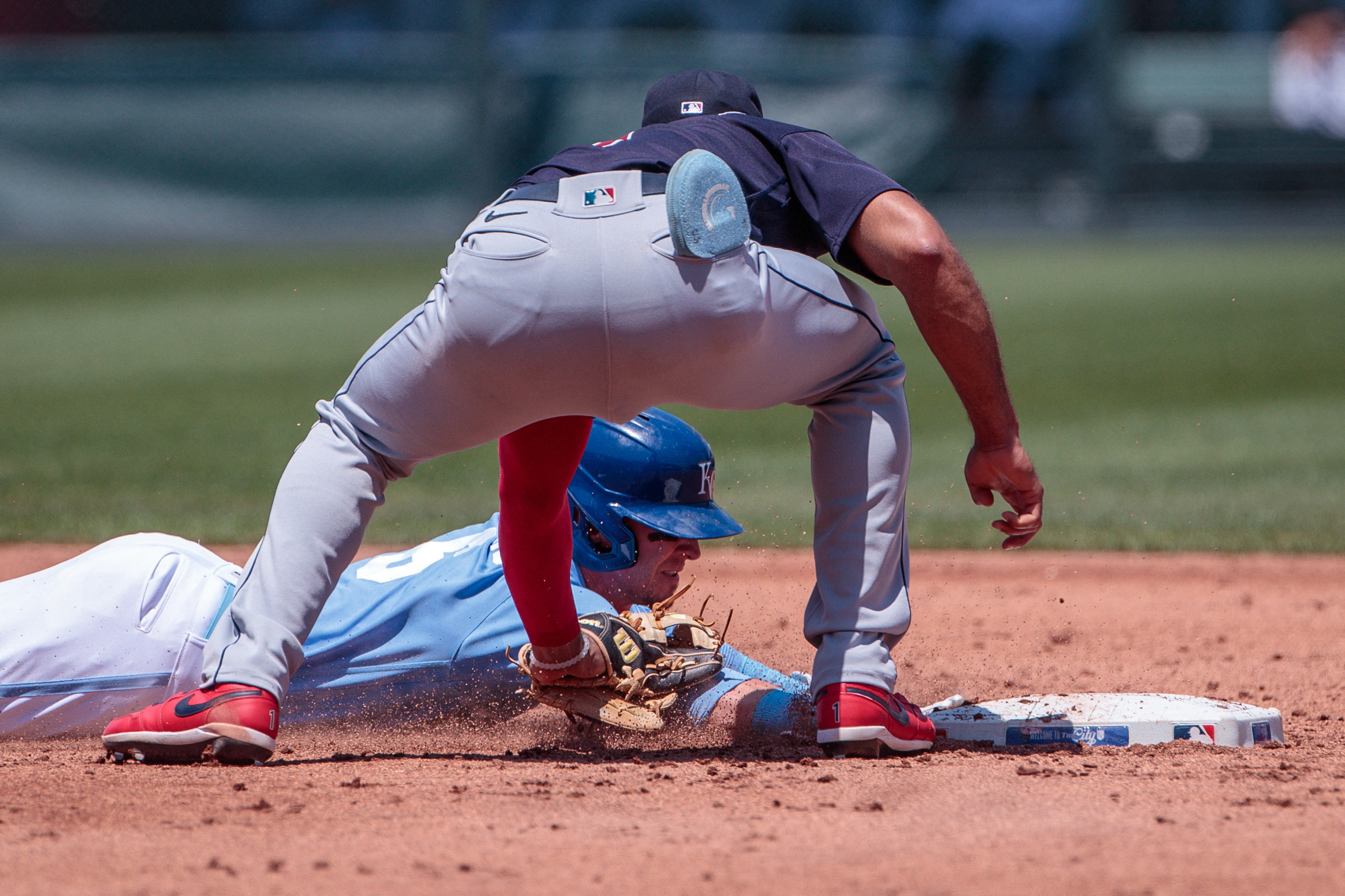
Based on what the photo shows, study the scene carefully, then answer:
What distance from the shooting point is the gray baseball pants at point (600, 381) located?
212 centimetres

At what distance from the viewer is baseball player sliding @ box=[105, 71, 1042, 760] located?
213 centimetres

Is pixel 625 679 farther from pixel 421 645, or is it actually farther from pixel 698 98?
pixel 698 98

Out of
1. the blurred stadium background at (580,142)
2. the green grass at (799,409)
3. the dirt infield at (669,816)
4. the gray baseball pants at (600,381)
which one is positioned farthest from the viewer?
the blurred stadium background at (580,142)

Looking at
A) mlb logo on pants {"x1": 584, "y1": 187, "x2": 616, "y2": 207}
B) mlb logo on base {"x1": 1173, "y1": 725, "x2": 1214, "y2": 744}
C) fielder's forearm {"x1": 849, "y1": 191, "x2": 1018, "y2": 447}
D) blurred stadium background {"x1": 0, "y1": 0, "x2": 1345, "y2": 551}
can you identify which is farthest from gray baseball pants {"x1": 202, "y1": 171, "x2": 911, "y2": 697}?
blurred stadium background {"x1": 0, "y1": 0, "x2": 1345, "y2": 551}

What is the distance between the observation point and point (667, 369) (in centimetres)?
217

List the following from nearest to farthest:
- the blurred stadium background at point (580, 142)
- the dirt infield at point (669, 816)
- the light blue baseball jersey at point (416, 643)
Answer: the dirt infield at point (669, 816), the light blue baseball jersey at point (416, 643), the blurred stadium background at point (580, 142)

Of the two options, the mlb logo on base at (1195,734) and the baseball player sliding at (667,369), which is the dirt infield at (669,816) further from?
the baseball player sliding at (667,369)

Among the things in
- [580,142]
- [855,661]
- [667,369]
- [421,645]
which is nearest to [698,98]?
[667,369]

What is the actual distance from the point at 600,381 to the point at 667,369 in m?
0.10

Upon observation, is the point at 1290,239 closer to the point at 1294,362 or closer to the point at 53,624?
the point at 1294,362

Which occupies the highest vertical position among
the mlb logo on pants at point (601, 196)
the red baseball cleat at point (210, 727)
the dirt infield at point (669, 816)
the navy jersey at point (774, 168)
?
the navy jersey at point (774, 168)

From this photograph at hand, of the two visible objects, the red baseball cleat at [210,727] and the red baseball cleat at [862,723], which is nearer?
the red baseball cleat at [210,727]

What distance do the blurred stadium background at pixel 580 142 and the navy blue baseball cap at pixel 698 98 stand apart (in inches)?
305

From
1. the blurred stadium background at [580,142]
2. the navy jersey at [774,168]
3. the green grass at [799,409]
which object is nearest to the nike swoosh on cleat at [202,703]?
the navy jersey at [774,168]
